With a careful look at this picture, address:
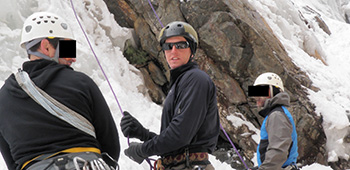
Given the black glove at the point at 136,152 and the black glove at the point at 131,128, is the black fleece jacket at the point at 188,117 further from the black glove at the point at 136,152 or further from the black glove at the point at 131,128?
the black glove at the point at 131,128

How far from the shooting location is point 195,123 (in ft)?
7.54

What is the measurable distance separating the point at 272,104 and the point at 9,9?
18.8ft

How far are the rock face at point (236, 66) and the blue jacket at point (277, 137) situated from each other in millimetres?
4513

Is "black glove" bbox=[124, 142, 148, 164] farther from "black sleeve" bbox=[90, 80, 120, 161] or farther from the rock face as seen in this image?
the rock face

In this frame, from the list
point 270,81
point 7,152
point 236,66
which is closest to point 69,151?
point 7,152

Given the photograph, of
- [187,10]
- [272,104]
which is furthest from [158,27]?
[272,104]

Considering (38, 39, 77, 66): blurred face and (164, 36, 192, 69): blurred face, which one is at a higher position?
(38, 39, 77, 66): blurred face

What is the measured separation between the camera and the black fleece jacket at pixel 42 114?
74.1 inches

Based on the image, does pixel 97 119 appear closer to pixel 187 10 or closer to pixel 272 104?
pixel 272 104

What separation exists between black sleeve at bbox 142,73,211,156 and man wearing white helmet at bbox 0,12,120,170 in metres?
0.45

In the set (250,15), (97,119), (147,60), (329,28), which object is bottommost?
(329,28)

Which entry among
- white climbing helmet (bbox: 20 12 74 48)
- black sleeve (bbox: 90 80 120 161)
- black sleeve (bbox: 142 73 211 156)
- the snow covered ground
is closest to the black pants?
black sleeve (bbox: 90 80 120 161)

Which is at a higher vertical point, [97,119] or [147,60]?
[97,119]

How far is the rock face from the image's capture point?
26.8ft
